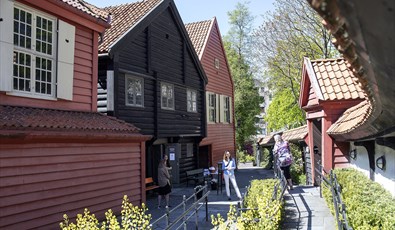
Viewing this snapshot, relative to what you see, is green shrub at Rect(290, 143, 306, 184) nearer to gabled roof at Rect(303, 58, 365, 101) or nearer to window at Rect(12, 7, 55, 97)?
gabled roof at Rect(303, 58, 365, 101)

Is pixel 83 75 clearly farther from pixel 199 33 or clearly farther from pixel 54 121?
pixel 199 33

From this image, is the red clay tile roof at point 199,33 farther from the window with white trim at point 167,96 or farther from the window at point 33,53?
the window at point 33,53

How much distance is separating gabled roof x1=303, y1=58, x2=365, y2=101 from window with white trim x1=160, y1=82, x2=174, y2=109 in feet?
19.8

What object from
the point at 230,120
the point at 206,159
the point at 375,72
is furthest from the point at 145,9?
the point at 375,72

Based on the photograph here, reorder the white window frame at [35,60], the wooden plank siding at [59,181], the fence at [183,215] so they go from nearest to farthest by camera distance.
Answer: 1. the fence at [183,215]
2. the wooden plank siding at [59,181]
3. the white window frame at [35,60]

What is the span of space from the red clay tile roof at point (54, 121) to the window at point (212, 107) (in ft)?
41.7

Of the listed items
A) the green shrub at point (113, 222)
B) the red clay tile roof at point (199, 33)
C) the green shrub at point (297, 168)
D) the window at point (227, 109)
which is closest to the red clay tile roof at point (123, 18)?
the red clay tile roof at point (199, 33)

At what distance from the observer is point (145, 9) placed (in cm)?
1499

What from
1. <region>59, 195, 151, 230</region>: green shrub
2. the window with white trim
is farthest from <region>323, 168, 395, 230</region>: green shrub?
the window with white trim

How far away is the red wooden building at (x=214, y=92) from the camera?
22477mm

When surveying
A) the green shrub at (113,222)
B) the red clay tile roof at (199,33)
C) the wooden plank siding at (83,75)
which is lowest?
the green shrub at (113,222)

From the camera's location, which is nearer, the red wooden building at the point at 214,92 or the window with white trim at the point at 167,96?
the window with white trim at the point at 167,96

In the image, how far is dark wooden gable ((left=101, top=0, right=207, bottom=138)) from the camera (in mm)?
12953

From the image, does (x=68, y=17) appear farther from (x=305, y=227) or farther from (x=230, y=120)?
(x=230, y=120)
